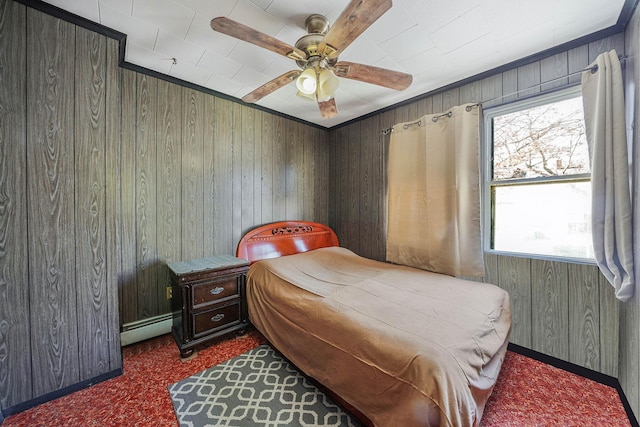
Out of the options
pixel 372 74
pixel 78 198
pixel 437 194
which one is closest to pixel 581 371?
pixel 437 194

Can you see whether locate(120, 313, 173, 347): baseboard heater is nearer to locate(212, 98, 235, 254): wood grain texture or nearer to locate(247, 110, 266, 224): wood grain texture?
locate(212, 98, 235, 254): wood grain texture

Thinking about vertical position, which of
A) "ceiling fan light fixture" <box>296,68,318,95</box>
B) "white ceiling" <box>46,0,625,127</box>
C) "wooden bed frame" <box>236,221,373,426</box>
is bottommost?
"wooden bed frame" <box>236,221,373,426</box>

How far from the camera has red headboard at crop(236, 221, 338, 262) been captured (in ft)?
9.37

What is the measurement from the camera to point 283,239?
3131mm

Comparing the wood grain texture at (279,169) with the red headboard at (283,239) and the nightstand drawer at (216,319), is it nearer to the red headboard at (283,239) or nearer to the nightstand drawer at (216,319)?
the red headboard at (283,239)

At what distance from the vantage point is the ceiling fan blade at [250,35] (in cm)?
124

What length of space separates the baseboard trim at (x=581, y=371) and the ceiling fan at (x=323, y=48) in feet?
8.07

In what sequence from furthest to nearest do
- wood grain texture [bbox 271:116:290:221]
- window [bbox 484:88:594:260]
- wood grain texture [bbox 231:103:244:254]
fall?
wood grain texture [bbox 271:116:290:221]
wood grain texture [bbox 231:103:244:254]
window [bbox 484:88:594:260]

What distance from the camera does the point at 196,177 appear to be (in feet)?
8.34

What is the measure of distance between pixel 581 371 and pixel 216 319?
2956mm

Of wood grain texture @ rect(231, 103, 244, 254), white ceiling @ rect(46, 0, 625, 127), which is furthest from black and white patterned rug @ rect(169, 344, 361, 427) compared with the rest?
white ceiling @ rect(46, 0, 625, 127)

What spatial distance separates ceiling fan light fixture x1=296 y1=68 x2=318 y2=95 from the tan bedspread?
4.81 feet

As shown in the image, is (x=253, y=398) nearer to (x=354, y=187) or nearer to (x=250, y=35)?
(x=250, y=35)

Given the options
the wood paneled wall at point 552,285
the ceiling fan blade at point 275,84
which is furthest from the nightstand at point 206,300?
the wood paneled wall at point 552,285
